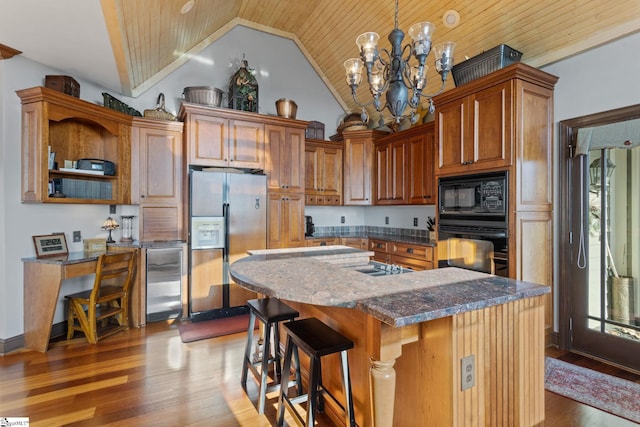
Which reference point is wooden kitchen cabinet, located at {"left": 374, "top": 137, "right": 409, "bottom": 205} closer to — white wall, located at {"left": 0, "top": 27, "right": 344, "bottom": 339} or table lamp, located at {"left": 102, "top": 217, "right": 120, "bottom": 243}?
white wall, located at {"left": 0, "top": 27, "right": 344, "bottom": 339}

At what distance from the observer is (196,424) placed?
189 cm

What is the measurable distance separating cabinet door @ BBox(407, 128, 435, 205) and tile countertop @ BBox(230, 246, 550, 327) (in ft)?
7.67

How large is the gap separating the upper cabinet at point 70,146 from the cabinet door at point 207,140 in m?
0.74

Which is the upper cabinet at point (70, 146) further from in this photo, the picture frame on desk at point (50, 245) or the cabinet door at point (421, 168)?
the cabinet door at point (421, 168)

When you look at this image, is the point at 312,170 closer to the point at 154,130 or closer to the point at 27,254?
the point at 154,130

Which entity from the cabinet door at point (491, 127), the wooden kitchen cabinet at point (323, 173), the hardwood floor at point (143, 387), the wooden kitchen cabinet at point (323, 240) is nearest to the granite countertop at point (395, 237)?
the wooden kitchen cabinet at point (323, 240)

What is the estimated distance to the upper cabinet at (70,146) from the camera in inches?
114

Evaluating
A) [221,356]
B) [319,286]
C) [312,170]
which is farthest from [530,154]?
[221,356]

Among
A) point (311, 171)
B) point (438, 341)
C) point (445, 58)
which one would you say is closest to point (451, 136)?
point (445, 58)

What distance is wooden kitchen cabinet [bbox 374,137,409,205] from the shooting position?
4.33m

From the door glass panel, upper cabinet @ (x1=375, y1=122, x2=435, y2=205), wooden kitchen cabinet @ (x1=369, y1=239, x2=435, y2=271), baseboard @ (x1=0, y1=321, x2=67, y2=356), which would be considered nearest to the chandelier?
the door glass panel

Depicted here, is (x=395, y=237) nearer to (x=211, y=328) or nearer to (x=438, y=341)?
(x=211, y=328)

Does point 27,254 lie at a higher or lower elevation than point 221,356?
higher

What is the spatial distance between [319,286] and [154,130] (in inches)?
134
